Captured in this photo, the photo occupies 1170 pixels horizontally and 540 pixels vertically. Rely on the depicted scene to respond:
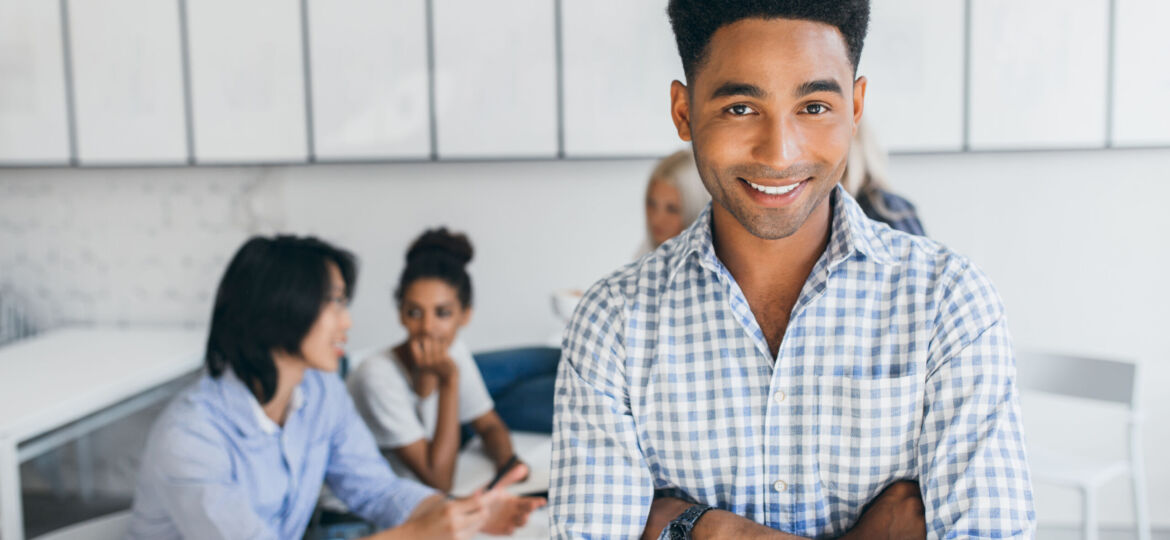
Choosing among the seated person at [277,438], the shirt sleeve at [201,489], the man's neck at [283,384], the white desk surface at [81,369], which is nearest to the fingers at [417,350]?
the seated person at [277,438]

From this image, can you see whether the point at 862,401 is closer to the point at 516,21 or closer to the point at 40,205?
the point at 516,21

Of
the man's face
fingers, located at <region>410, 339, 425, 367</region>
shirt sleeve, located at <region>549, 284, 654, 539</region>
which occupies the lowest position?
fingers, located at <region>410, 339, 425, 367</region>

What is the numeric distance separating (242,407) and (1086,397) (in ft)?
6.77

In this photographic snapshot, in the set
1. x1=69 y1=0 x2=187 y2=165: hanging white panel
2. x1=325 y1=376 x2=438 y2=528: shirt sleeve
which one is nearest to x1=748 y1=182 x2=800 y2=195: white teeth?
x1=325 y1=376 x2=438 y2=528: shirt sleeve

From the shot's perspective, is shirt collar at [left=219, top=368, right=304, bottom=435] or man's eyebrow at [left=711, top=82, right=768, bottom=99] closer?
man's eyebrow at [left=711, top=82, right=768, bottom=99]

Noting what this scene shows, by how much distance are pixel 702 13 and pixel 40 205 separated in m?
3.20

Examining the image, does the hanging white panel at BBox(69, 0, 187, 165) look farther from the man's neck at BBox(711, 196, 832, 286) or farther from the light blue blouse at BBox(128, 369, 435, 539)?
the man's neck at BBox(711, 196, 832, 286)

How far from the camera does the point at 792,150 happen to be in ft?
2.62

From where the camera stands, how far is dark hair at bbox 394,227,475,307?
227 cm

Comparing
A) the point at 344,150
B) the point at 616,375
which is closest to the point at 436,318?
the point at 344,150

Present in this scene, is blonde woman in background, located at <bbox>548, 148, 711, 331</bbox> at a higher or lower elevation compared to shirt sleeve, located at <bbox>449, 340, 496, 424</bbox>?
higher

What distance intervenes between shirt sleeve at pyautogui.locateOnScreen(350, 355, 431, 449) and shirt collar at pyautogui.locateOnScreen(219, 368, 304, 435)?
16.9 inches

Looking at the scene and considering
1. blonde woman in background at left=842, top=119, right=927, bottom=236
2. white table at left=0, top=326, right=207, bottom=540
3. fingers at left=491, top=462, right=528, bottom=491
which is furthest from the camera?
white table at left=0, top=326, right=207, bottom=540

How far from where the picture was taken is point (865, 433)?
2.79 feet
